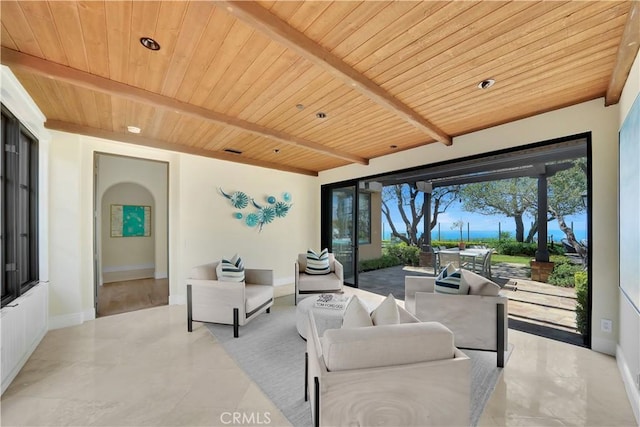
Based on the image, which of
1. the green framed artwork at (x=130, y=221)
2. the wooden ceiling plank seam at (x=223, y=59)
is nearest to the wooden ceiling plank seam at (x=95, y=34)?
the wooden ceiling plank seam at (x=223, y=59)

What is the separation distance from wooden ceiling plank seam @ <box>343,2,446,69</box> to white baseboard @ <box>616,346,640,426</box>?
3.01 m

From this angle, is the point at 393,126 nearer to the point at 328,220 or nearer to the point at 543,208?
the point at 328,220

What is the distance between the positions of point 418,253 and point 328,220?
4003 millimetres

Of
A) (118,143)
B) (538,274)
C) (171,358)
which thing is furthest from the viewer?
(538,274)

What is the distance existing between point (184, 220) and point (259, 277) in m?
1.73

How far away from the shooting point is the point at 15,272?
98.4 inches

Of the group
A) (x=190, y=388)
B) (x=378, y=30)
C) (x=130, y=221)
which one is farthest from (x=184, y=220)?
(x=378, y=30)

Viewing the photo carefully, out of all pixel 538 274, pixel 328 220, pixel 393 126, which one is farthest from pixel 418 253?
pixel 393 126

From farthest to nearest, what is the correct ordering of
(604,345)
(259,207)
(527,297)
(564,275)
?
(564,275) → (259,207) → (527,297) → (604,345)

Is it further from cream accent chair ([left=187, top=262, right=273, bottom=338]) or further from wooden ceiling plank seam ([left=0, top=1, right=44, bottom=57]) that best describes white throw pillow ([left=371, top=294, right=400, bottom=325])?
wooden ceiling plank seam ([left=0, top=1, right=44, bottom=57])

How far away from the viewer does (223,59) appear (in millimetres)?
2064

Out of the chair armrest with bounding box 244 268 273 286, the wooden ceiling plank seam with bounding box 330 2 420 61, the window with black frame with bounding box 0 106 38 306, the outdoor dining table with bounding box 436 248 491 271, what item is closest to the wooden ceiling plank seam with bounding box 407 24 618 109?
the wooden ceiling plank seam with bounding box 330 2 420 61

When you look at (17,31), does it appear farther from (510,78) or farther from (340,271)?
(340,271)

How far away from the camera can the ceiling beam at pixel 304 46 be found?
1524mm
